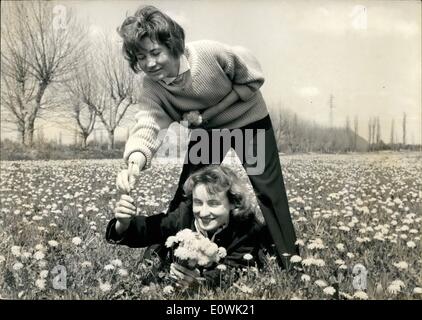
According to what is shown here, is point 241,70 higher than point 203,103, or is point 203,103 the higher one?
point 241,70

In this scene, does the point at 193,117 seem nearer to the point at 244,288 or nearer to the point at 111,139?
the point at 111,139

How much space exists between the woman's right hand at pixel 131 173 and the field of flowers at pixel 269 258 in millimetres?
406

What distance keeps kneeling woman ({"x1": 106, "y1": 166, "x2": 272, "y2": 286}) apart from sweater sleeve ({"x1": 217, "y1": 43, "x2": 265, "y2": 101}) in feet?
1.18

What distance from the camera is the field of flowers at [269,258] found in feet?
8.64

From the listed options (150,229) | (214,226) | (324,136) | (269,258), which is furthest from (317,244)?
(150,229)

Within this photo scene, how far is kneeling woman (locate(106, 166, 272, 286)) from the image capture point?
261 centimetres

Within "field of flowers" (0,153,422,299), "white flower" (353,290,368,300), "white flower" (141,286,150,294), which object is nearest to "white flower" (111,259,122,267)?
"field of flowers" (0,153,422,299)

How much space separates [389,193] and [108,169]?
138 centimetres

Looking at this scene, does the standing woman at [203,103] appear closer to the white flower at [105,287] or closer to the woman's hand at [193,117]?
the woman's hand at [193,117]

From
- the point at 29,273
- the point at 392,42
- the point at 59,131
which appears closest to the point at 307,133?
the point at 392,42

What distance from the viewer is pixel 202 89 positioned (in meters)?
2.65

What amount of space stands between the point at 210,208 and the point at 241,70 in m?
0.60

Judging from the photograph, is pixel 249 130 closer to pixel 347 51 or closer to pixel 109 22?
pixel 347 51

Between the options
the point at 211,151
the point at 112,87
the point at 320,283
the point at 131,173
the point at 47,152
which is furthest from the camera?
the point at 47,152
